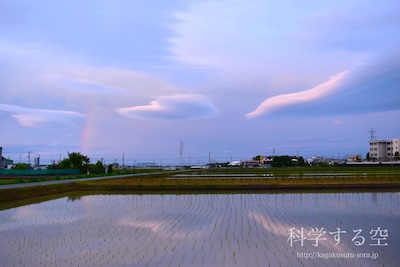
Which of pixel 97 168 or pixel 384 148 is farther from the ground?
pixel 384 148

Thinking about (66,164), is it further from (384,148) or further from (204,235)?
(384,148)

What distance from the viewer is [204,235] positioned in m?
10.6

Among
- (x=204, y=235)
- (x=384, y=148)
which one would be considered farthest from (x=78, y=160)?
(x=384, y=148)

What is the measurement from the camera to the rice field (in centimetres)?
815

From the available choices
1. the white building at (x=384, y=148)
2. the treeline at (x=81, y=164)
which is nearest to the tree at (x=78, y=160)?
the treeline at (x=81, y=164)

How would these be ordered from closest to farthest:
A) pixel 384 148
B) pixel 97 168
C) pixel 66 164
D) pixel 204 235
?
1. pixel 204 235
2. pixel 97 168
3. pixel 66 164
4. pixel 384 148

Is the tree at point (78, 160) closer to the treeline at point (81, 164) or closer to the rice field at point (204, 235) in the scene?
the treeline at point (81, 164)

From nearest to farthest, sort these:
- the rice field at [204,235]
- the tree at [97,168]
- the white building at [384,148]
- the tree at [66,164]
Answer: the rice field at [204,235]
the tree at [97,168]
the tree at [66,164]
the white building at [384,148]

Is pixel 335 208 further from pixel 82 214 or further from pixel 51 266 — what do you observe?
pixel 51 266

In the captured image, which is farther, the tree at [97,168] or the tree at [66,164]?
the tree at [66,164]

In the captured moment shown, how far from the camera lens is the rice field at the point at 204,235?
26.7ft

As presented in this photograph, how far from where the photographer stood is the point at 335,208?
50.7ft

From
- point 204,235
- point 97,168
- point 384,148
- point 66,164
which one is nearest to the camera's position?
point 204,235

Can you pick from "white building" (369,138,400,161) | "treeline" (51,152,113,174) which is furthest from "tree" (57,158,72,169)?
"white building" (369,138,400,161)
